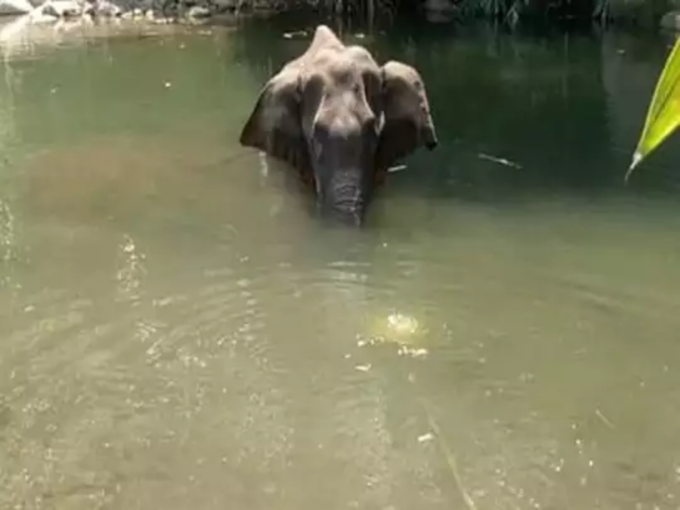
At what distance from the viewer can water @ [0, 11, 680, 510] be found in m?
3.72

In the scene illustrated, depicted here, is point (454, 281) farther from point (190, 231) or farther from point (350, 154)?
point (190, 231)

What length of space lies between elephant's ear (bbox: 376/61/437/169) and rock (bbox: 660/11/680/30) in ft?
28.1

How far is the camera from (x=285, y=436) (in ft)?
13.0

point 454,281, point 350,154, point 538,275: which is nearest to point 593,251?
point 538,275

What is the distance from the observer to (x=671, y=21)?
14.4 m

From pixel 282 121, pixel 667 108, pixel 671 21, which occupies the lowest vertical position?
pixel 671 21

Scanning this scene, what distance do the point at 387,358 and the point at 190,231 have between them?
1.96 m

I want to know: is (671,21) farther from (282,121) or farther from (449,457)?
(449,457)

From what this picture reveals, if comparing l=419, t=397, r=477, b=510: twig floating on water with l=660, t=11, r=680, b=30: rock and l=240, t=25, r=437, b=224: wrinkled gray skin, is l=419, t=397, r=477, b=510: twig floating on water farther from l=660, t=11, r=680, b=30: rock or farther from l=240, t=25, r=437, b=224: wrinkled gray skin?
l=660, t=11, r=680, b=30: rock

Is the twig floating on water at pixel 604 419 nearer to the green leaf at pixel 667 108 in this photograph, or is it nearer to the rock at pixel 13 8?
the green leaf at pixel 667 108

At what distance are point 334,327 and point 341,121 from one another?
1.49 meters

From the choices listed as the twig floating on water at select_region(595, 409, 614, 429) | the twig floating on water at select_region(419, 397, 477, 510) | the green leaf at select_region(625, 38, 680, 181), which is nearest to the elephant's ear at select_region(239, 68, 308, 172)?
the twig floating on water at select_region(419, 397, 477, 510)

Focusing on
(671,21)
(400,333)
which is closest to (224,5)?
(671,21)

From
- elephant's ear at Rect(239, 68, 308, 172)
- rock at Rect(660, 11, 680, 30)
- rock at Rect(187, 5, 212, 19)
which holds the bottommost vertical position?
rock at Rect(187, 5, 212, 19)
